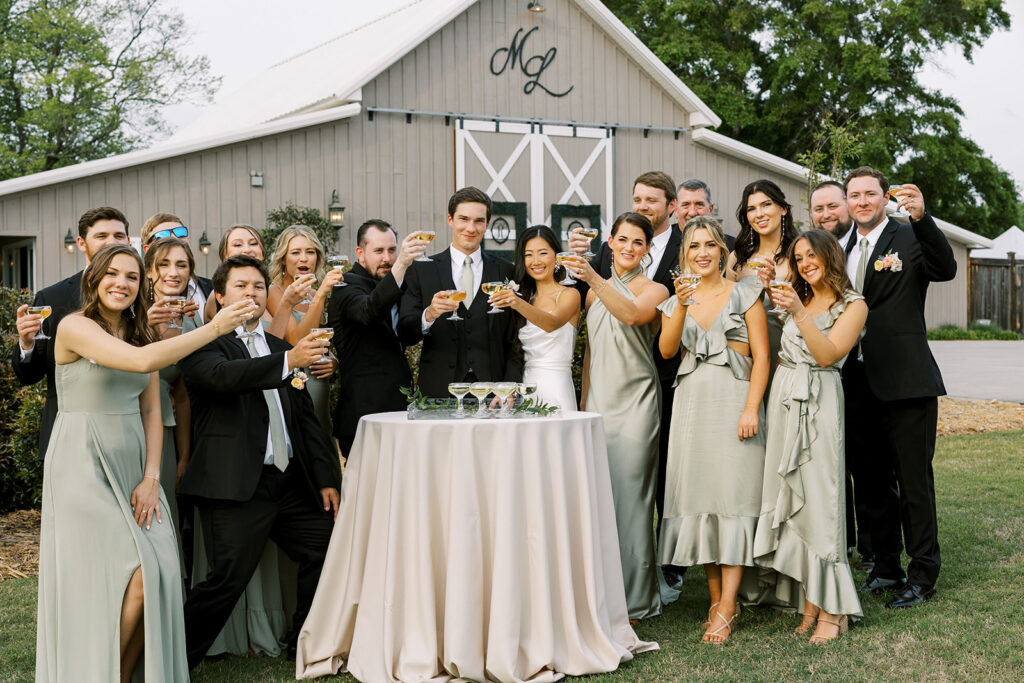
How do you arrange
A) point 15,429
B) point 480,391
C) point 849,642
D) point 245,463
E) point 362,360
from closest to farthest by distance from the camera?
point 245,463 → point 480,391 → point 849,642 → point 362,360 → point 15,429

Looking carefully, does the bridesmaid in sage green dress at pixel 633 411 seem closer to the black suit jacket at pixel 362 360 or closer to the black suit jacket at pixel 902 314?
the black suit jacket at pixel 362 360

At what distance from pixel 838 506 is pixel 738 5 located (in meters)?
24.3

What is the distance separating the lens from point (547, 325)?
504 centimetres

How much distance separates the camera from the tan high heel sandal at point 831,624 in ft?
15.3

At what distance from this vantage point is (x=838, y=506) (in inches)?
186

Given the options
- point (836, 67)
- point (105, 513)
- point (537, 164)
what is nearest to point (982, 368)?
point (537, 164)

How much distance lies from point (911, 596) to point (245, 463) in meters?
3.53

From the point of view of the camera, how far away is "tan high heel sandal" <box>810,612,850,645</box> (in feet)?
15.3

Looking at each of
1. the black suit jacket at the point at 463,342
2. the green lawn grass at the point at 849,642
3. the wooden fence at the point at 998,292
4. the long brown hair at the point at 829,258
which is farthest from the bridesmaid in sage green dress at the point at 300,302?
the wooden fence at the point at 998,292

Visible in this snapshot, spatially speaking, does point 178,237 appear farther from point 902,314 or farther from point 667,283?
point 902,314

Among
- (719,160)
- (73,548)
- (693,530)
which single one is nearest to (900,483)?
(693,530)

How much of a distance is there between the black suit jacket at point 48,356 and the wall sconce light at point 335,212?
32.4 ft

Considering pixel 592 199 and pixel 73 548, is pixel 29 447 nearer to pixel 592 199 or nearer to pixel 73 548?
pixel 73 548

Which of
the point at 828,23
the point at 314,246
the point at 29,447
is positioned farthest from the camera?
the point at 828,23
